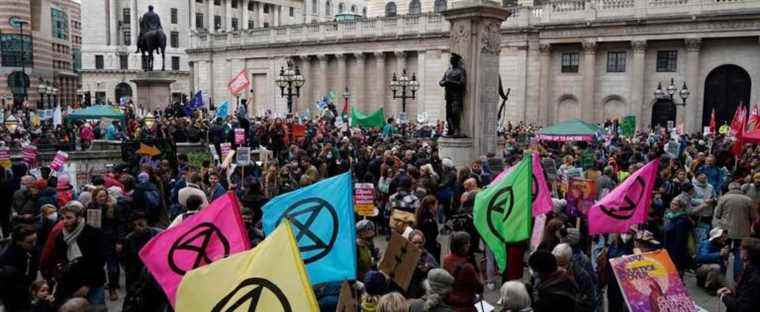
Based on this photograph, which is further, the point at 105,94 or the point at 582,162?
the point at 105,94

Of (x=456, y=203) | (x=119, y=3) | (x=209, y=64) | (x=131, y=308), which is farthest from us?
(x=119, y=3)

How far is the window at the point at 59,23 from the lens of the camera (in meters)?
87.6

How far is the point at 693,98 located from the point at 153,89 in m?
29.0

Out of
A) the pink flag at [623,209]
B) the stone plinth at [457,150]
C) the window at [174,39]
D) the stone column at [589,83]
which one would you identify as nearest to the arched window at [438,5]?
the stone column at [589,83]

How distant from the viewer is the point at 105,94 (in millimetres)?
82688

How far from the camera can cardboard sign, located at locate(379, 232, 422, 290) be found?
289 inches

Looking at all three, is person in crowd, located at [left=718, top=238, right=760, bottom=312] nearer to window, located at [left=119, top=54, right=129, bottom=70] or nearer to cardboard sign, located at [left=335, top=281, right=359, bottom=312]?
cardboard sign, located at [left=335, top=281, right=359, bottom=312]

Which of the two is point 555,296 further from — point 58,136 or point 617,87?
point 617,87

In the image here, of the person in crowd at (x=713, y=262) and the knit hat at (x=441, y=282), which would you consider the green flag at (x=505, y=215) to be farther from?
the person in crowd at (x=713, y=262)

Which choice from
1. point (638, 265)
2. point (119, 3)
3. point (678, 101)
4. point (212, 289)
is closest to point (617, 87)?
point (678, 101)

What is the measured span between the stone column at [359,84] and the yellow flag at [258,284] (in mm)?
42587

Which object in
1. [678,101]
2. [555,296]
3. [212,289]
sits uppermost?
[678,101]

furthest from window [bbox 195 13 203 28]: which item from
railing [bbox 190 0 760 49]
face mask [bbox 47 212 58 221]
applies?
face mask [bbox 47 212 58 221]

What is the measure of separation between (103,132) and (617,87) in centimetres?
2867
